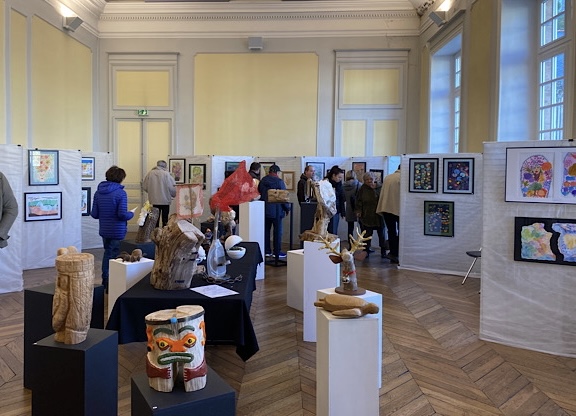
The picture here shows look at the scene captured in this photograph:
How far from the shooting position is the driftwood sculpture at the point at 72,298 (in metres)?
2.24

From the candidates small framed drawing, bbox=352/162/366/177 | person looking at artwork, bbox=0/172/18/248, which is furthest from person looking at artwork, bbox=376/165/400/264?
person looking at artwork, bbox=0/172/18/248

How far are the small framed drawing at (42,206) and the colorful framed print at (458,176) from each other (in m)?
5.76

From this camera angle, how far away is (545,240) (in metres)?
3.86

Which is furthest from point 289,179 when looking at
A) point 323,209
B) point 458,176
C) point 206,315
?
point 206,315

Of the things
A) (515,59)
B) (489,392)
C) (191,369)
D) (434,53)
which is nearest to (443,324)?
(489,392)

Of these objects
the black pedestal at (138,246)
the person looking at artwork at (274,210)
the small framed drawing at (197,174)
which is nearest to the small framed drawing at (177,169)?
the small framed drawing at (197,174)

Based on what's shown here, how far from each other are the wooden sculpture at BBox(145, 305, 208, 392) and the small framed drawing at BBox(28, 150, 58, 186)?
6012mm

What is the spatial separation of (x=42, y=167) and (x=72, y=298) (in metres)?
5.71

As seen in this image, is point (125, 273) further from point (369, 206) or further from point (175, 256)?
point (369, 206)

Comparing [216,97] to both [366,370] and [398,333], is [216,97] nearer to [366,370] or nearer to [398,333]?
[398,333]

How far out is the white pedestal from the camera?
12.0 feet

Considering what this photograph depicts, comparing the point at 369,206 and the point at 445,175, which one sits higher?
the point at 445,175

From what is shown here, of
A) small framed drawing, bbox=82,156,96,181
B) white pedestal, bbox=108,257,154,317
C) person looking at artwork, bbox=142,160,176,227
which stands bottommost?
white pedestal, bbox=108,257,154,317

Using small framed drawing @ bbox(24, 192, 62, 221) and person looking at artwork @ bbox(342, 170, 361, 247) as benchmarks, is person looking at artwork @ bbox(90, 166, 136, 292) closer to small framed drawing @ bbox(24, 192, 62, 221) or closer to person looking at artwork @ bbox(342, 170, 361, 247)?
small framed drawing @ bbox(24, 192, 62, 221)
